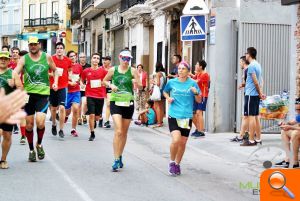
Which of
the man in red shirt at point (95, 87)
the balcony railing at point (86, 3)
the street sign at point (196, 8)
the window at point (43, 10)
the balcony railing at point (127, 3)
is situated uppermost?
the window at point (43, 10)

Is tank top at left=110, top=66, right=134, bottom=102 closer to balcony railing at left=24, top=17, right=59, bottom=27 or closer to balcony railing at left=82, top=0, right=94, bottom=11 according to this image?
balcony railing at left=82, top=0, right=94, bottom=11

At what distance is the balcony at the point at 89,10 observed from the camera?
40.8m

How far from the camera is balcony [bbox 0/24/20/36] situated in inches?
3066

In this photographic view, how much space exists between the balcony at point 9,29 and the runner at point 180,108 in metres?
69.1

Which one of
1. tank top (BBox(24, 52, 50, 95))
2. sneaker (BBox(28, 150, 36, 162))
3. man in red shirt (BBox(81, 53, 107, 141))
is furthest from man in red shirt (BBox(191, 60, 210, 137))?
sneaker (BBox(28, 150, 36, 162))

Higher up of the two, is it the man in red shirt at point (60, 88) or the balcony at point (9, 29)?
the balcony at point (9, 29)

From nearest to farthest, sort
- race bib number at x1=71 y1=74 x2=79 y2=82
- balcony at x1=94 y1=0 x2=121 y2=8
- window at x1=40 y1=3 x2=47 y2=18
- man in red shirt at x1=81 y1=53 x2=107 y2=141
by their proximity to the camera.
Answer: man in red shirt at x1=81 y1=53 x2=107 y2=141 → race bib number at x1=71 y1=74 x2=79 y2=82 → balcony at x1=94 y1=0 x2=121 y2=8 → window at x1=40 y1=3 x2=47 y2=18

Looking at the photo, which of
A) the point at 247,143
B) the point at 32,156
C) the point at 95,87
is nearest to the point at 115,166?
the point at 32,156

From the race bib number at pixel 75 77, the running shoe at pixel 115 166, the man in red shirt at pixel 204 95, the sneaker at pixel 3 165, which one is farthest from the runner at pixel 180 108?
the race bib number at pixel 75 77

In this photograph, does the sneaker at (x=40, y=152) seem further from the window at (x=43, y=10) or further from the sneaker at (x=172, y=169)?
the window at (x=43, y=10)

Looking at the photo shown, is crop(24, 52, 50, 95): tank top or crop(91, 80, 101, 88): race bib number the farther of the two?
crop(91, 80, 101, 88): race bib number

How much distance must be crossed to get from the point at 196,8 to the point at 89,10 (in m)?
26.5

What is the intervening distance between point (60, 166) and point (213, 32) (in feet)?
26.0

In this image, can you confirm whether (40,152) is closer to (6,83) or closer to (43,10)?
(6,83)
